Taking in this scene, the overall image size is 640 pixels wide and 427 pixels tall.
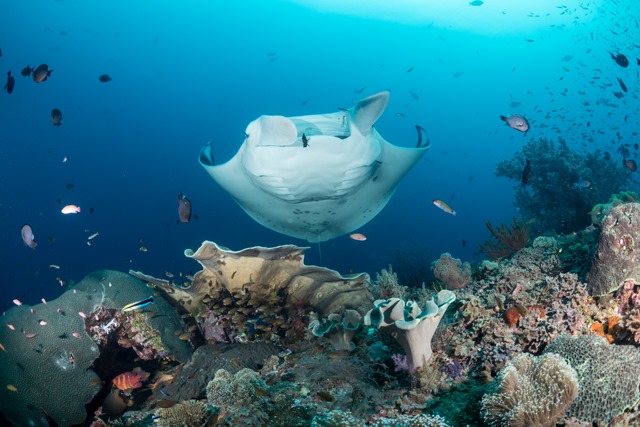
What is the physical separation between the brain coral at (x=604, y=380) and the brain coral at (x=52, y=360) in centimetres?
509

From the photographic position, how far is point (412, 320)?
271 cm

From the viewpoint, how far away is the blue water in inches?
1976

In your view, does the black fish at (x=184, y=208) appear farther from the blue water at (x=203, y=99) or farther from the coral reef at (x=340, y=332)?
the blue water at (x=203, y=99)

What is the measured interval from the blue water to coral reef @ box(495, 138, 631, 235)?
28382 millimetres

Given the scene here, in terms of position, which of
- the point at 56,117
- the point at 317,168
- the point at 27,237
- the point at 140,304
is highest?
the point at 56,117

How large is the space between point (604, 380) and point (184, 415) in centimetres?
326

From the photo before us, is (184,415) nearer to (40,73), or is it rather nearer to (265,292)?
(265,292)

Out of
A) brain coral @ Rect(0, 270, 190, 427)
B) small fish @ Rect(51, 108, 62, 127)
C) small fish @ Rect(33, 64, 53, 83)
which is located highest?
small fish @ Rect(33, 64, 53, 83)

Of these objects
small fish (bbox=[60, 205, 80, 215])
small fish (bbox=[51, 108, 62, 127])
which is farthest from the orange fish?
small fish (bbox=[51, 108, 62, 127])

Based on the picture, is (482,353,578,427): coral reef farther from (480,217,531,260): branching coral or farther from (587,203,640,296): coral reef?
(480,217,531,260): branching coral

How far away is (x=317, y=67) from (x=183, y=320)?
2985 inches

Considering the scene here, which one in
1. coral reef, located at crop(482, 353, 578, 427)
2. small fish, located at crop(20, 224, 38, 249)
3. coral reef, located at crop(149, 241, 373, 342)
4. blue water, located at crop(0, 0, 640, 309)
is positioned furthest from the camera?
blue water, located at crop(0, 0, 640, 309)

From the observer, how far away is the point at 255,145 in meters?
4.26

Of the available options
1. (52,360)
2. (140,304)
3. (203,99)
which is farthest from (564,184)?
(203,99)
